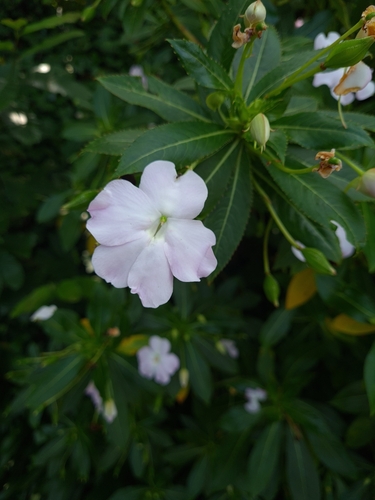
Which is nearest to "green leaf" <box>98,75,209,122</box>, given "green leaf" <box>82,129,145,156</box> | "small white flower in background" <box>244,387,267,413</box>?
"green leaf" <box>82,129,145,156</box>

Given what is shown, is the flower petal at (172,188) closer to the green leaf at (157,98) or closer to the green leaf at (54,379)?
the green leaf at (157,98)

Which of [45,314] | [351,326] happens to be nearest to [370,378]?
[351,326]

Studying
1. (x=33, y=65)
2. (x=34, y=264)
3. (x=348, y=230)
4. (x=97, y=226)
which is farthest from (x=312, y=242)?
(x=34, y=264)

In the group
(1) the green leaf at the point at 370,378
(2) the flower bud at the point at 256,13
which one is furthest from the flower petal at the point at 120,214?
(1) the green leaf at the point at 370,378

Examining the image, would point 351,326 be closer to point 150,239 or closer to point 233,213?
point 233,213

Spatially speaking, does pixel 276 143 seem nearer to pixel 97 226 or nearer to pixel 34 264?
pixel 97 226

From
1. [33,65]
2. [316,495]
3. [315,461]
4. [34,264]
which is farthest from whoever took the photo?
[34,264]

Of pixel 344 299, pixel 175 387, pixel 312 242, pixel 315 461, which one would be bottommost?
pixel 315 461
